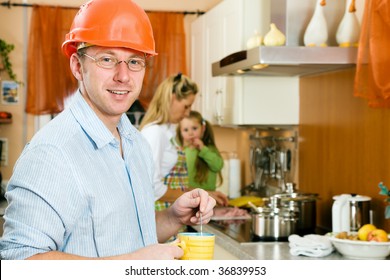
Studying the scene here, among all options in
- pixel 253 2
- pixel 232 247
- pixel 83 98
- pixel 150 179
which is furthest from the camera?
pixel 253 2

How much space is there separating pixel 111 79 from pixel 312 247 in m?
1.20

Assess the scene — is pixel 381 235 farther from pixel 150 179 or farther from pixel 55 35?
pixel 55 35

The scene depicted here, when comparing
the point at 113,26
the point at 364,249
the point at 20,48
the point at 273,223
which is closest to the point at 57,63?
the point at 20,48

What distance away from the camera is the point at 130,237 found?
1.18 m

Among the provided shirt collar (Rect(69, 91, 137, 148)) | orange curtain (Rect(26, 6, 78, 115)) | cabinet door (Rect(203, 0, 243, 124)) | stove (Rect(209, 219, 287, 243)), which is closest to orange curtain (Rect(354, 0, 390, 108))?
stove (Rect(209, 219, 287, 243))

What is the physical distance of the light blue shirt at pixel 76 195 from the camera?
1.00m

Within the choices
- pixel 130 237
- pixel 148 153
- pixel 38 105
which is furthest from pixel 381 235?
pixel 38 105

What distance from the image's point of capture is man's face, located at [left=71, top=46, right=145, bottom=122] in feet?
3.71

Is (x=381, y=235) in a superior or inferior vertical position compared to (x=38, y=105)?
inferior

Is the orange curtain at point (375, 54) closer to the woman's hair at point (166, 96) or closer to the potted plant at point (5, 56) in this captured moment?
the woman's hair at point (166, 96)

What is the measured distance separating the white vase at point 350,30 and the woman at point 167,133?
0.67m
